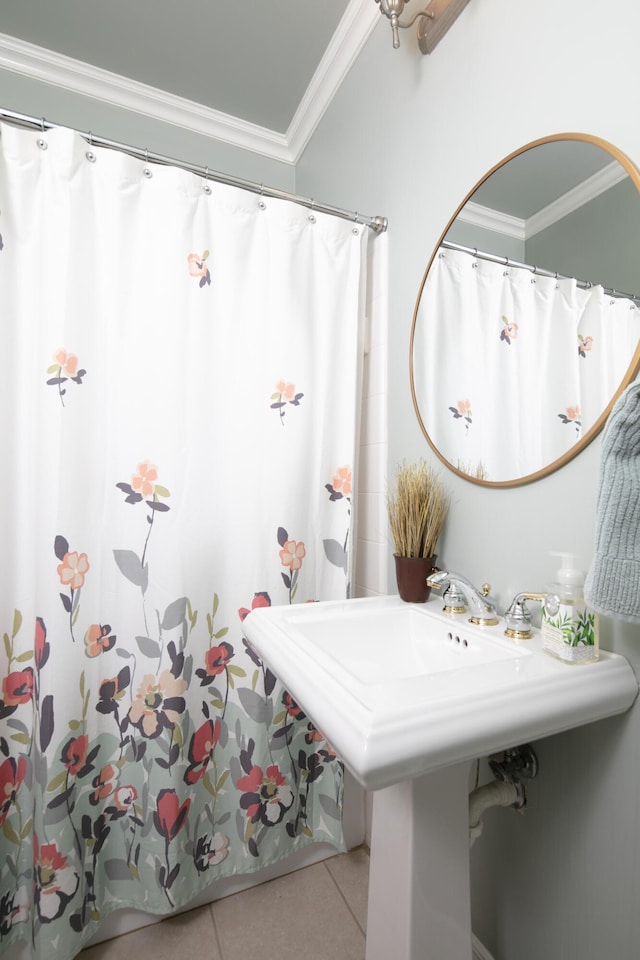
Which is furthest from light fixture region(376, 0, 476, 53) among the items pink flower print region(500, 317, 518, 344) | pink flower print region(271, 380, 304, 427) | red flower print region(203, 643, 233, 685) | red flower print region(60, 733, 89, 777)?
red flower print region(60, 733, 89, 777)

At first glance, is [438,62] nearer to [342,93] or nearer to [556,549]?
[342,93]

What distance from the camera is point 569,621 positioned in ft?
2.36

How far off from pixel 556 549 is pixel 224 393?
90cm

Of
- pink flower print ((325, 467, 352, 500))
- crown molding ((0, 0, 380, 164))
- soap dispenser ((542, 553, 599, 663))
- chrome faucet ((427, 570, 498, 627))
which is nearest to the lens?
soap dispenser ((542, 553, 599, 663))

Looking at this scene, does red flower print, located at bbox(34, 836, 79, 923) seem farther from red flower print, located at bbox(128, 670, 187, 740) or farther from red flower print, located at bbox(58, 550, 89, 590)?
red flower print, located at bbox(58, 550, 89, 590)

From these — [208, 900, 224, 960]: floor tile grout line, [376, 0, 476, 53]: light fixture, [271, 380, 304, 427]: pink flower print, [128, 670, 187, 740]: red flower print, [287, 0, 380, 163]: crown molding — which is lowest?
[208, 900, 224, 960]: floor tile grout line

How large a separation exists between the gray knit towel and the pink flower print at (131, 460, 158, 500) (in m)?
0.99

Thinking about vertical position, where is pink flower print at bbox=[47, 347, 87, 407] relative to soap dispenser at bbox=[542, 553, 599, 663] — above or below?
above

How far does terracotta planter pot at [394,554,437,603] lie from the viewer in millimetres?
1099

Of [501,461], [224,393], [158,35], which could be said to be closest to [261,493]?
[224,393]

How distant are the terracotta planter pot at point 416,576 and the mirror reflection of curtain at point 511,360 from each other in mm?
245

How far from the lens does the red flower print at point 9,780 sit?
1068 mm

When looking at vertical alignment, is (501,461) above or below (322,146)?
below

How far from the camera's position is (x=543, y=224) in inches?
35.2
